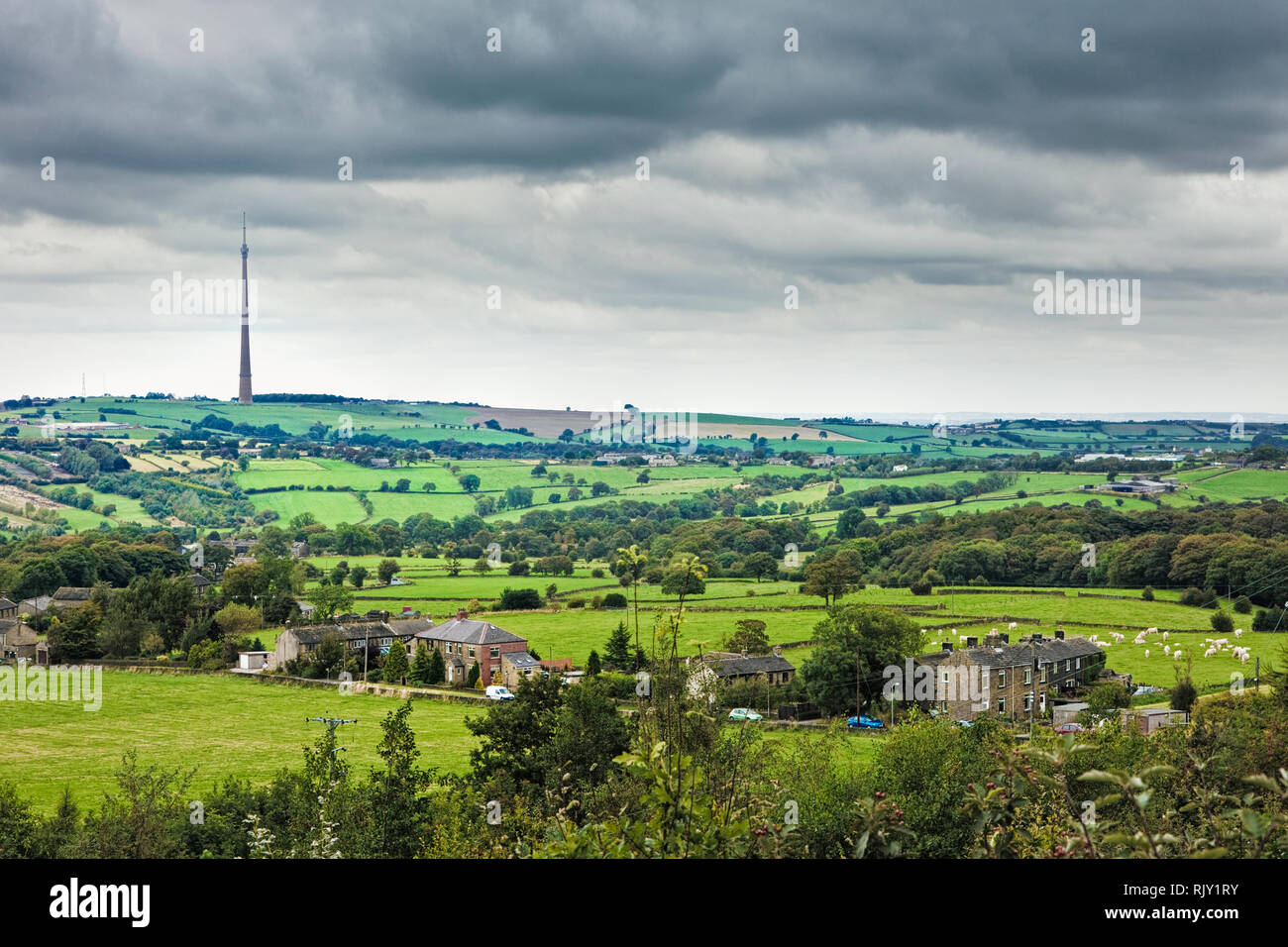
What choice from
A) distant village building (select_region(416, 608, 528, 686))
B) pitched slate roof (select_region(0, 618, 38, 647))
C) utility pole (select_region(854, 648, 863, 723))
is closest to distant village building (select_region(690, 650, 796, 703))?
utility pole (select_region(854, 648, 863, 723))

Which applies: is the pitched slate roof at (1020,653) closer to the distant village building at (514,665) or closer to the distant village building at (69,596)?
the distant village building at (514,665)

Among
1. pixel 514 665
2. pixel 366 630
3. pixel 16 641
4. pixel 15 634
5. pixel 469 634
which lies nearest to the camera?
pixel 514 665

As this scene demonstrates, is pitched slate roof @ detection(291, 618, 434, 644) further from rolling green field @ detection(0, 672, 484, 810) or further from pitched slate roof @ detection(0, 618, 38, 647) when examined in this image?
pitched slate roof @ detection(0, 618, 38, 647)

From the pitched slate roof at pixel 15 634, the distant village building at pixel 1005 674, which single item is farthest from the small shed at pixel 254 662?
the distant village building at pixel 1005 674

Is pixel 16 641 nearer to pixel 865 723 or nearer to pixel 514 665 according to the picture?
pixel 514 665

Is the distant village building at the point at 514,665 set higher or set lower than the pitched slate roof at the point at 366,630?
lower

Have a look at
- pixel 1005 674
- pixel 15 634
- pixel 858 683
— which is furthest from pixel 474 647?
pixel 15 634
